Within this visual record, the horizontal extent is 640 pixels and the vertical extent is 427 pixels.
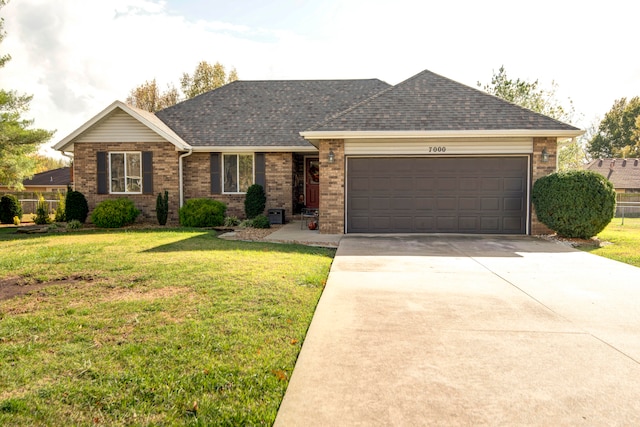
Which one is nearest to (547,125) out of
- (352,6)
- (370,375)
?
(352,6)

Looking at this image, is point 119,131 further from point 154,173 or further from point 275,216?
point 275,216

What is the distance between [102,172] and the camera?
15352 millimetres

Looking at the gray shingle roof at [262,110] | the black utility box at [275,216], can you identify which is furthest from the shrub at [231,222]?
the gray shingle roof at [262,110]

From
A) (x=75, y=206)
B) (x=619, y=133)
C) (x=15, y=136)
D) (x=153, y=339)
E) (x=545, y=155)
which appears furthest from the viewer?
(x=619, y=133)

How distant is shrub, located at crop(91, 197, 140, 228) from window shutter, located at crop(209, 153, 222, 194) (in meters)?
2.99

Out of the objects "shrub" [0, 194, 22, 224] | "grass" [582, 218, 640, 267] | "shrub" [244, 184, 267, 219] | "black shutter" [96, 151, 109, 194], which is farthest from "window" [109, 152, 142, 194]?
"grass" [582, 218, 640, 267]

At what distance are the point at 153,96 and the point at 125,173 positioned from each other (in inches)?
965

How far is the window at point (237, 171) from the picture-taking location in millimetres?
16094

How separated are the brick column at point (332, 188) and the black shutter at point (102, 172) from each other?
8.53 m

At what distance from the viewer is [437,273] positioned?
6895 mm

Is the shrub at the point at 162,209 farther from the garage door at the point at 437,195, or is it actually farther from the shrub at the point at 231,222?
the garage door at the point at 437,195

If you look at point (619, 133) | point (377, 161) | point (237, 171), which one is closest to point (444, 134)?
point (377, 161)

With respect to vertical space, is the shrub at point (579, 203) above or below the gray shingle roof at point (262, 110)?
below

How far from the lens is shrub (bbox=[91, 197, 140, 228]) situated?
14266mm
